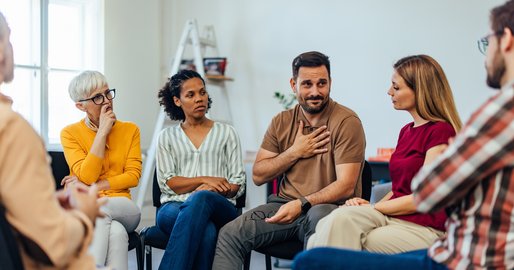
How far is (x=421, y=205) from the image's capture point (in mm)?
1268

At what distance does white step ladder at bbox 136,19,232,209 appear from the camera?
4.64 meters

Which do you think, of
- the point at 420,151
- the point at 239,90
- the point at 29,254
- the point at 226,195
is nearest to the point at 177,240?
the point at 226,195

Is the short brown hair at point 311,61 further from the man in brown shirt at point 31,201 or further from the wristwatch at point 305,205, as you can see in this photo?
the man in brown shirt at point 31,201

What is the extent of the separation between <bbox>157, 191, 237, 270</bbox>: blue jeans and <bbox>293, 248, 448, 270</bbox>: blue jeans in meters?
1.02

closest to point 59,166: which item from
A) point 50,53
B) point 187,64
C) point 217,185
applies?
point 217,185

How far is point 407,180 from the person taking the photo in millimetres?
2043

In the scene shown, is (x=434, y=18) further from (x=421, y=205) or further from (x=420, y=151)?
(x=421, y=205)

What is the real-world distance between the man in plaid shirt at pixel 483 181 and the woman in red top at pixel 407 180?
0.54 m

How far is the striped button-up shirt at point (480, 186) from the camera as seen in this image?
1175 millimetres

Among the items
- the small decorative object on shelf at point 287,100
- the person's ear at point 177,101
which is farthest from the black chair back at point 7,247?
the small decorative object on shelf at point 287,100

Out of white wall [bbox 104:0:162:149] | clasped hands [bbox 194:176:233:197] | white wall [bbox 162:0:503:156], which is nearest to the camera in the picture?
Answer: clasped hands [bbox 194:176:233:197]

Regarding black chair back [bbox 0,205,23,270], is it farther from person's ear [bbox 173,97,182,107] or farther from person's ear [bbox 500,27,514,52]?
person's ear [bbox 173,97,182,107]

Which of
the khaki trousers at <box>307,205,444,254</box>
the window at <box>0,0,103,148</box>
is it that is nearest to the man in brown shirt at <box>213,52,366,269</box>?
the khaki trousers at <box>307,205,444,254</box>

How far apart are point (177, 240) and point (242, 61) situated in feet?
9.23
